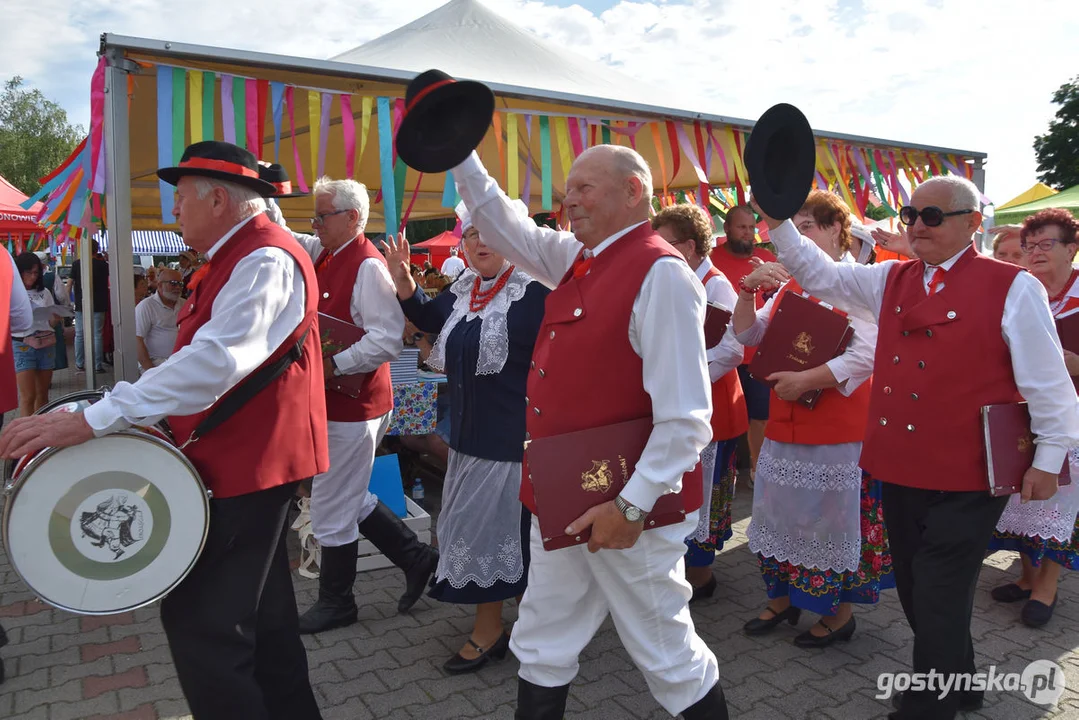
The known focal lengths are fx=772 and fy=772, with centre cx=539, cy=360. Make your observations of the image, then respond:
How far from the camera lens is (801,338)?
10.9ft

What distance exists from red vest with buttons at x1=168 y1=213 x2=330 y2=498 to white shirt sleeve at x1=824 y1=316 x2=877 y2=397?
6.99 feet

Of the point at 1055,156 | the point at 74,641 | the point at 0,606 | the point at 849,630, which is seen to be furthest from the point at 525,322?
the point at 1055,156

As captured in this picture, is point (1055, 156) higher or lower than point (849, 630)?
higher

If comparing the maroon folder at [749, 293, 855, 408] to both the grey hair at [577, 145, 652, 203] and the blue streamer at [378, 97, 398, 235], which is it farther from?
the blue streamer at [378, 97, 398, 235]

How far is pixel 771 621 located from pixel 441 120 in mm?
2812

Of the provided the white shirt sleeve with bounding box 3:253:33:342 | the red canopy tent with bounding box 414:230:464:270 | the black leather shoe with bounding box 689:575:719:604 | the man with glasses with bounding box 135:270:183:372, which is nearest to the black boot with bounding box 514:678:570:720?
the black leather shoe with bounding box 689:575:719:604

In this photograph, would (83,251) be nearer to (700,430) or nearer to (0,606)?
(0,606)

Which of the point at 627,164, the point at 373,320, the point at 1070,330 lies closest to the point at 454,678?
the point at 373,320

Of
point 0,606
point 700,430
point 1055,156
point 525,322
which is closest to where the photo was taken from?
point 700,430

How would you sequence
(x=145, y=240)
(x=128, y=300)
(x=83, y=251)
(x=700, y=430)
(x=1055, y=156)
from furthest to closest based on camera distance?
(x=1055, y=156) < (x=145, y=240) < (x=83, y=251) < (x=128, y=300) < (x=700, y=430)

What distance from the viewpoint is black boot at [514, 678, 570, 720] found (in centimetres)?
223

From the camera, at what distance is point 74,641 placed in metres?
3.60

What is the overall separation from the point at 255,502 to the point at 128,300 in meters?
1.77

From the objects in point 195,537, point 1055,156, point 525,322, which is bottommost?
point 195,537
